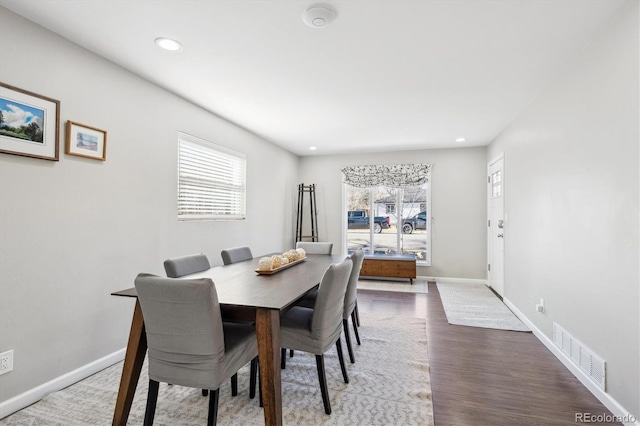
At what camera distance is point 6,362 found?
192 cm

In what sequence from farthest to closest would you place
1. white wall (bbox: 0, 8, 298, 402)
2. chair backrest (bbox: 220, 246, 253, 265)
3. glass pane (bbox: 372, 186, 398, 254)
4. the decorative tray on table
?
1. glass pane (bbox: 372, 186, 398, 254)
2. chair backrest (bbox: 220, 246, 253, 265)
3. the decorative tray on table
4. white wall (bbox: 0, 8, 298, 402)

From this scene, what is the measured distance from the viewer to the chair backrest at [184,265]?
2281 mm

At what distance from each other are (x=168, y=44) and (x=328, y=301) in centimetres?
207

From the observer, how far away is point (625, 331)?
1.84 metres

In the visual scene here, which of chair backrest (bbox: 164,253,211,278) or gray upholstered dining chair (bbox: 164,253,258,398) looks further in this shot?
chair backrest (bbox: 164,253,211,278)

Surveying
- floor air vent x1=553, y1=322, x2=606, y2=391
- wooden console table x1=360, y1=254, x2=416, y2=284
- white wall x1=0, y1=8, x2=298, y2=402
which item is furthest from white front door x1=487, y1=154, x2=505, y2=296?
white wall x1=0, y1=8, x2=298, y2=402

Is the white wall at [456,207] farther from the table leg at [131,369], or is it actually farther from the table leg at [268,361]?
the table leg at [131,369]

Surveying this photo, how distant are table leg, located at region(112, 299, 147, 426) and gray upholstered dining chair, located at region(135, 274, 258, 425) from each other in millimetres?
154

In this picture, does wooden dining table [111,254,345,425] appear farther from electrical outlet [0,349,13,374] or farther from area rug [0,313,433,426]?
electrical outlet [0,349,13,374]

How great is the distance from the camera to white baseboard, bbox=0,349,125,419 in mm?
1926

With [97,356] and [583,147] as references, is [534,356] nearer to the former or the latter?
[583,147]

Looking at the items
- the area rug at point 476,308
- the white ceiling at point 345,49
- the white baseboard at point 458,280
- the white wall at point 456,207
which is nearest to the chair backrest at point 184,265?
the white ceiling at point 345,49

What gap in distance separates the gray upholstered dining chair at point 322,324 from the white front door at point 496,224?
133 inches

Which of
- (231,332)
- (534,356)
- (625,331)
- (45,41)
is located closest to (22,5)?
(45,41)
